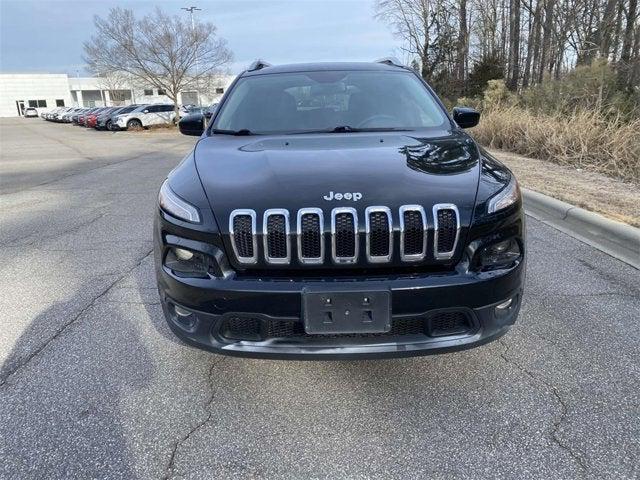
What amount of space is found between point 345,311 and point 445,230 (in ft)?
1.90

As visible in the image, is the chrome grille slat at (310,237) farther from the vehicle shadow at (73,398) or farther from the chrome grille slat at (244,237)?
the vehicle shadow at (73,398)

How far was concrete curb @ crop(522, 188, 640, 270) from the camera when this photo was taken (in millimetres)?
4633

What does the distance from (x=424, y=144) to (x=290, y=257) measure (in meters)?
1.29

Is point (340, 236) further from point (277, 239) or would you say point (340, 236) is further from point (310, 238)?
point (277, 239)

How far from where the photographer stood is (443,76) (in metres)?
31.8

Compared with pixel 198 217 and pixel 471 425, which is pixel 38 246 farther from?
pixel 471 425

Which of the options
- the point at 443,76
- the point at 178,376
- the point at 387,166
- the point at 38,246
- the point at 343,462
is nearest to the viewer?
the point at 343,462

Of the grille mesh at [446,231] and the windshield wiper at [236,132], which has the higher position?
the windshield wiper at [236,132]

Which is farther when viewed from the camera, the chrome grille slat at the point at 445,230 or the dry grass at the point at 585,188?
the dry grass at the point at 585,188

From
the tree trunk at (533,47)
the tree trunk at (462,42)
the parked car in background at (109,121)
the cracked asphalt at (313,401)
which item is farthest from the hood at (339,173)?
the parked car in background at (109,121)

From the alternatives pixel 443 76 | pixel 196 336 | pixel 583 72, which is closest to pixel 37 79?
pixel 443 76

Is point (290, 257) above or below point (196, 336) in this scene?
above

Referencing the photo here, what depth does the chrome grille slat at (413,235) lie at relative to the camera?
2197 millimetres

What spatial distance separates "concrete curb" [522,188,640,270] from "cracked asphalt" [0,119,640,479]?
82 centimetres
